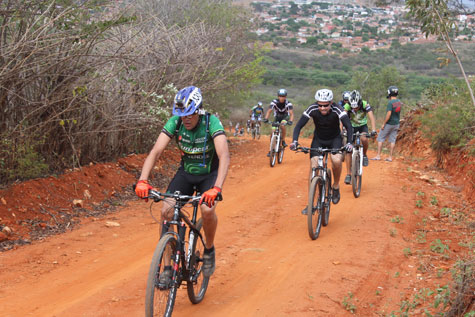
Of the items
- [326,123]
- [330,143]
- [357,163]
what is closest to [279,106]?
[357,163]

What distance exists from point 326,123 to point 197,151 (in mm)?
4059

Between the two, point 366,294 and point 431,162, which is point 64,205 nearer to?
point 366,294

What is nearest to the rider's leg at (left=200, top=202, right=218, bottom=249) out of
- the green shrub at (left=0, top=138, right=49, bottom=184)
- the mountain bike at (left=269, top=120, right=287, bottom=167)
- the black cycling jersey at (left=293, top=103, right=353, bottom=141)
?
the black cycling jersey at (left=293, top=103, right=353, bottom=141)

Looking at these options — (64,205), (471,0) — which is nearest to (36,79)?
(64,205)

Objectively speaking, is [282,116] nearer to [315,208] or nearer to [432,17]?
[432,17]

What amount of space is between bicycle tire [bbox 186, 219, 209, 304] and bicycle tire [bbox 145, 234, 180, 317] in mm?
465

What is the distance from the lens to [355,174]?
38.2 ft

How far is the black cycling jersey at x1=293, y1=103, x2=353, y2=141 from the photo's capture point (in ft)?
30.1

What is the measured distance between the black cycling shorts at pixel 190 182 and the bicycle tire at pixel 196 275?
1.20ft

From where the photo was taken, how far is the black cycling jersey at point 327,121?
362 inches

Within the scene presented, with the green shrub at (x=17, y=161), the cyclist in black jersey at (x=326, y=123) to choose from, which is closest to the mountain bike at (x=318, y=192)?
the cyclist in black jersey at (x=326, y=123)

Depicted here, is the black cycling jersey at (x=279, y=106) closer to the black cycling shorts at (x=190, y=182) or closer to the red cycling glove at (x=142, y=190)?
the black cycling shorts at (x=190, y=182)

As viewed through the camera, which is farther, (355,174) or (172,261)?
(355,174)

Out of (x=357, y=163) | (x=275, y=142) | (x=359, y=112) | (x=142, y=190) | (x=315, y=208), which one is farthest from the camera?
(x=275, y=142)
